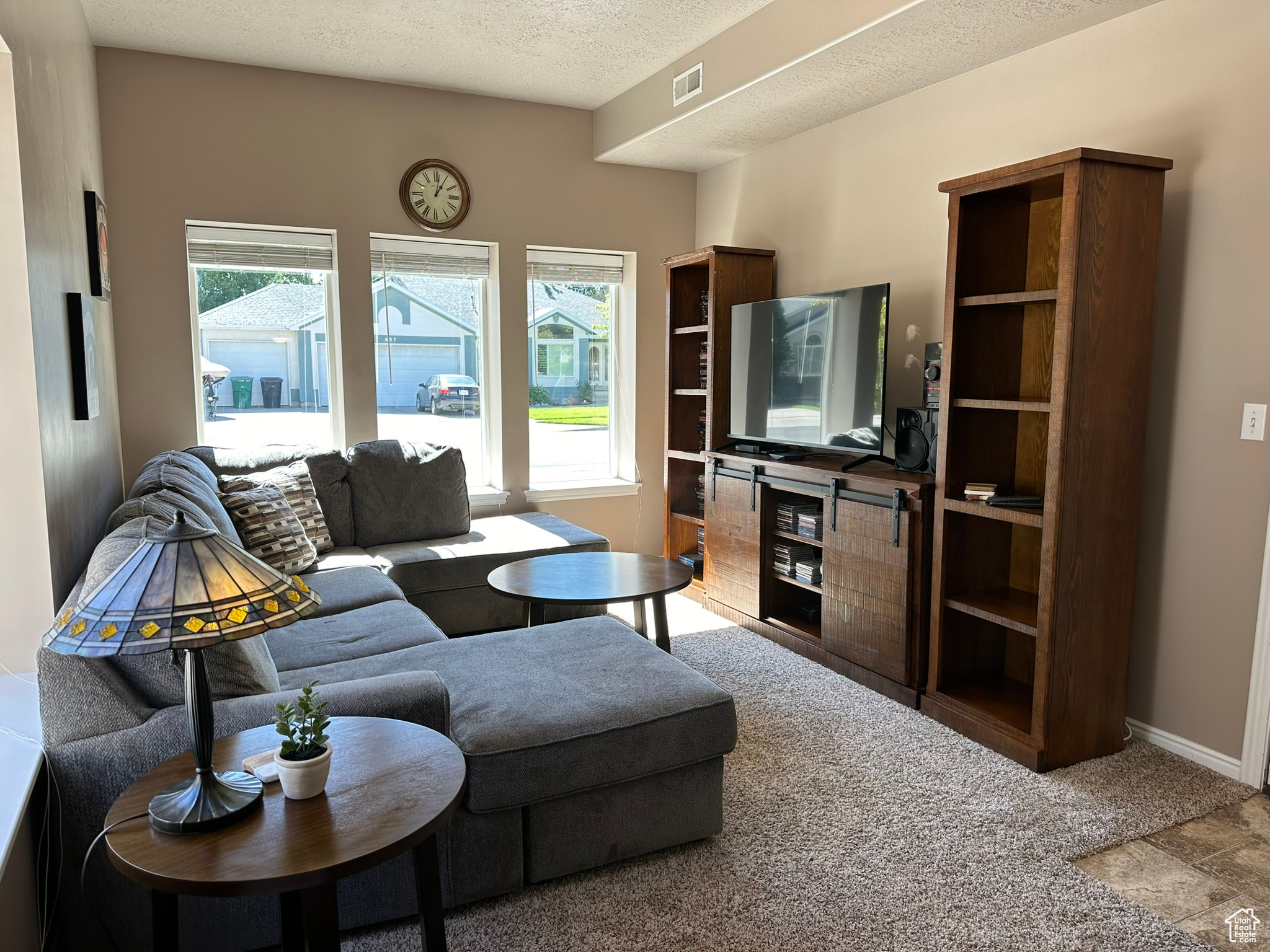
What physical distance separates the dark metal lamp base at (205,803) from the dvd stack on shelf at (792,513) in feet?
9.16

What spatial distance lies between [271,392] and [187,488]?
1.63 metres

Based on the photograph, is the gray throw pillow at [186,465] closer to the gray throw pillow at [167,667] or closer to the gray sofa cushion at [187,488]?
the gray sofa cushion at [187,488]

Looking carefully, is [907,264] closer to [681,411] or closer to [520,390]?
[681,411]

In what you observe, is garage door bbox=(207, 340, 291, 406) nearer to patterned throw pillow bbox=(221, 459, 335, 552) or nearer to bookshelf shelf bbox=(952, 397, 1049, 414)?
patterned throw pillow bbox=(221, 459, 335, 552)

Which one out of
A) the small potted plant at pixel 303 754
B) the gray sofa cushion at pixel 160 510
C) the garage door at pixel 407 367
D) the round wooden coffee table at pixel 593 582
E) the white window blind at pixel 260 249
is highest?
the white window blind at pixel 260 249

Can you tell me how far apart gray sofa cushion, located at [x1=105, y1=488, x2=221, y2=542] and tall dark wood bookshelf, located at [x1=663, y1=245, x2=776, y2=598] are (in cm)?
256

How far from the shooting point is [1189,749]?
2.83 metres

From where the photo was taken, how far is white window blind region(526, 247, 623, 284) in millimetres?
4988

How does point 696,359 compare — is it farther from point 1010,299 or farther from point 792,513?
point 1010,299

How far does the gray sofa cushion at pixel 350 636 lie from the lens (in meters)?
2.60

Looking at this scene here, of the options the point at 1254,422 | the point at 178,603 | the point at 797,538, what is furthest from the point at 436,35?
the point at 1254,422

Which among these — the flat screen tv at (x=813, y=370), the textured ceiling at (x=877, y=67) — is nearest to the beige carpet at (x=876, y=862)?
the flat screen tv at (x=813, y=370)

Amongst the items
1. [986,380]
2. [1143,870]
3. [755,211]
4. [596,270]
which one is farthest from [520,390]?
[1143,870]

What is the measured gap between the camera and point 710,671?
362 centimetres
